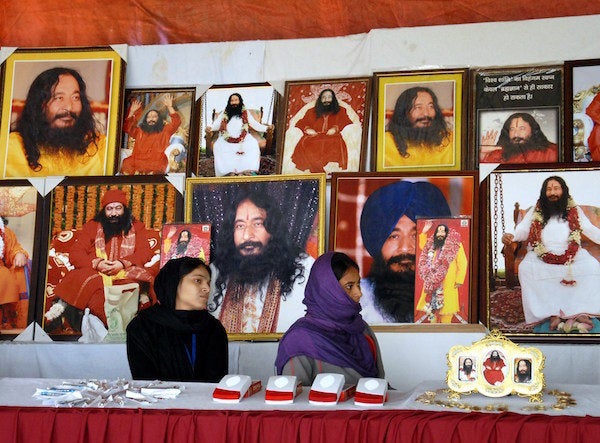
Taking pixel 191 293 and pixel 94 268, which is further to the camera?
pixel 94 268

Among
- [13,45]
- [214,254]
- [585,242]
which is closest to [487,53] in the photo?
[585,242]

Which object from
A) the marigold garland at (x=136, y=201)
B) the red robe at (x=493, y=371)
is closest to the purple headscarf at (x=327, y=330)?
the red robe at (x=493, y=371)

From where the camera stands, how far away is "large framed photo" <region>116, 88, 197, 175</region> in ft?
19.6

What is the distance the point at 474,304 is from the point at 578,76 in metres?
1.54

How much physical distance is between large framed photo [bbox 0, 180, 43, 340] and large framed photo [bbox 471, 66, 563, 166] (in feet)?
9.25

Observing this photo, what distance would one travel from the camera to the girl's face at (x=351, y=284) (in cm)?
397

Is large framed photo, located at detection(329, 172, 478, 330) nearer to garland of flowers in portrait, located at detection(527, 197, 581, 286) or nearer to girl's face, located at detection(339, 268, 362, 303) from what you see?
garland of flowers in portrait, located at detection(527, 197, 581, 286)

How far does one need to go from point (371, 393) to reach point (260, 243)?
267cm

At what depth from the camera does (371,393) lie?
9.95ft

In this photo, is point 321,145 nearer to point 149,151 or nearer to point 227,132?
point 227,132

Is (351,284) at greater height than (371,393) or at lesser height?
greater

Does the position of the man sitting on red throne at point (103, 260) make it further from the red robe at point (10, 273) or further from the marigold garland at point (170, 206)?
the red robe at point (10, 273)

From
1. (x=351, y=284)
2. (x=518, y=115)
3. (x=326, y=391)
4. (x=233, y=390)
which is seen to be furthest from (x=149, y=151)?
(x=326, y=391)

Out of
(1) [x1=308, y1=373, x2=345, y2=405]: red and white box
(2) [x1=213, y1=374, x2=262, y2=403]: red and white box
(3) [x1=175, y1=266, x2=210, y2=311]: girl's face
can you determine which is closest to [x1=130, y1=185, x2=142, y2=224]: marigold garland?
(3) [x1=175, y1=266, x2=210, y2=311]: girl's face
